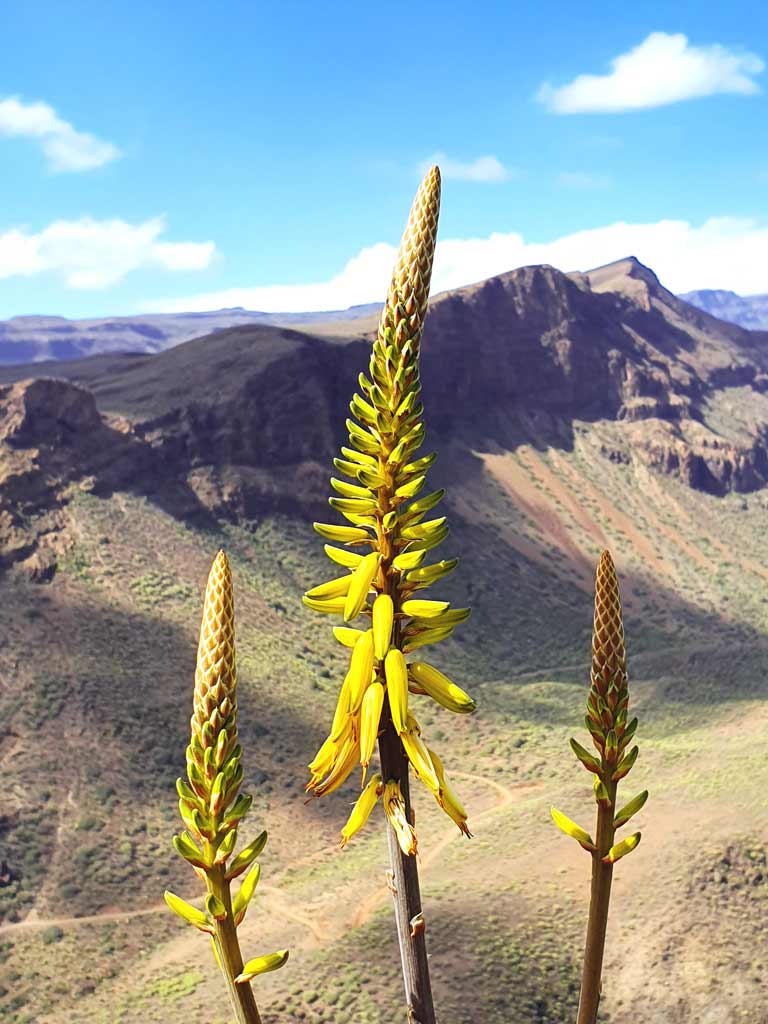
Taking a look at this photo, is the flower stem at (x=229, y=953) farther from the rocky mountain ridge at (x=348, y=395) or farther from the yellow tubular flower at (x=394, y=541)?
the rocky mountain ridge at (x=348, y=395)

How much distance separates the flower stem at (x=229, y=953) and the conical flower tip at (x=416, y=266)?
261cm

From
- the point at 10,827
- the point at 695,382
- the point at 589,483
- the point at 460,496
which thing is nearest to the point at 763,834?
the point at 10,827

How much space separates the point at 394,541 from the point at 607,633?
1126mm

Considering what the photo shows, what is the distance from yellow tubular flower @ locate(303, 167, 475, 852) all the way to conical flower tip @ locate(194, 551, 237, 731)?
2.08 feet

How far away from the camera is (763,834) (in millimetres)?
38656

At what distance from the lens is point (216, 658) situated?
405 cm

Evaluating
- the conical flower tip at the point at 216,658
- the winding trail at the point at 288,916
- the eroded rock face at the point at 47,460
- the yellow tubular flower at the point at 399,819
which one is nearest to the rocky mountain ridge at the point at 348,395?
the eroded rock face at the point at 47,460

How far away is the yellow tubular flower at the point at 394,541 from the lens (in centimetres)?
450

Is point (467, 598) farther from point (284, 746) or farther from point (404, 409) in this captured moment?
point (404, 409)

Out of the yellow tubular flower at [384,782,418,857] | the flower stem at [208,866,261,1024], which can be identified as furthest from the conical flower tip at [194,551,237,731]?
the yellow tubular flower at [384,782,418,857]

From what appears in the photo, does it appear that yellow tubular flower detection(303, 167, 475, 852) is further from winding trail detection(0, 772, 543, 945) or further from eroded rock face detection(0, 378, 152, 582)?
eroded rock face detection(0, 378, 152, 582)

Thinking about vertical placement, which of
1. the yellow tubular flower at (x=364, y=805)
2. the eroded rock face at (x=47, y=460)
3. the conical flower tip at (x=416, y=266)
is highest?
the conical flower tip at (x=416, y=266)

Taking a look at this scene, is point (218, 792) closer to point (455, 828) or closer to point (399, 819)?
point (399, 819)

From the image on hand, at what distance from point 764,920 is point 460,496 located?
72064 millimetres
